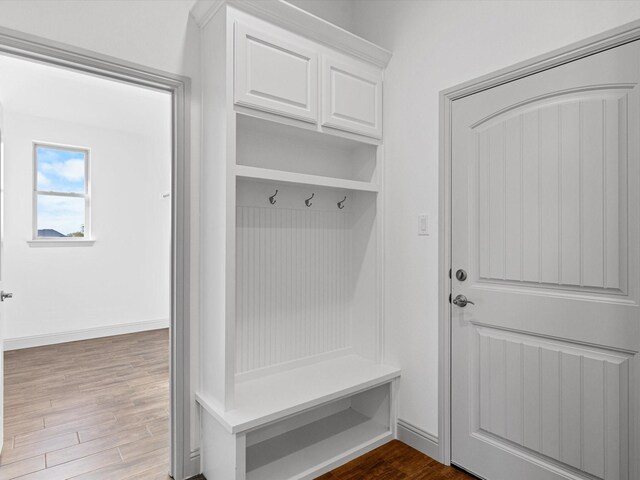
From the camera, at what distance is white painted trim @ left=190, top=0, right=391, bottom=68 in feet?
5.99

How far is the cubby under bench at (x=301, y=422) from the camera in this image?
1.76 m

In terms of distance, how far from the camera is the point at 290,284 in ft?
7.73

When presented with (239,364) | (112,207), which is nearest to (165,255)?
(112,207)

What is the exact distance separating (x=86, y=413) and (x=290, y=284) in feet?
5.99

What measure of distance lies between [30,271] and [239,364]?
146 inches

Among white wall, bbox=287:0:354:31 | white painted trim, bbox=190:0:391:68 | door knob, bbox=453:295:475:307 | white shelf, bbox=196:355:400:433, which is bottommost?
white shelf, bbox=196:355:400:433

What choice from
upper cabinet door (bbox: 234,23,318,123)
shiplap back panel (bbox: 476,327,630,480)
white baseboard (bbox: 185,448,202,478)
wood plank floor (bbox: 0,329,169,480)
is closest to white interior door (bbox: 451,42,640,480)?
shiplap back panel (bbox: 476,327,630,480)

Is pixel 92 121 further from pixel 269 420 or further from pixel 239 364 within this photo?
pixel 269 420

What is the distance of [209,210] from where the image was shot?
1.91 metres

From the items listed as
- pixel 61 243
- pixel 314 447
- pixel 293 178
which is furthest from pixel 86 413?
pixel 61 243

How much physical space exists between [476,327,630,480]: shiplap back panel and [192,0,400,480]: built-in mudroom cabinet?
2.04ft

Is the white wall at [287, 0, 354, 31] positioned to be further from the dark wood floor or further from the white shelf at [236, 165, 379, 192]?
the dark wood floor

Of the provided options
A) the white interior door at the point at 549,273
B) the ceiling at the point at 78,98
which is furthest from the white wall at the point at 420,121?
the ceiling at the point at 78,98

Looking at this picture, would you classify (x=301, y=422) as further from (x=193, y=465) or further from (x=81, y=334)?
(x=81, y=334)
